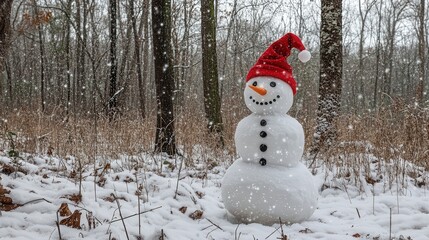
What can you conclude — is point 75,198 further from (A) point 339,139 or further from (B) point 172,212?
(A) point 339,139

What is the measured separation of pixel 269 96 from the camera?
295cm

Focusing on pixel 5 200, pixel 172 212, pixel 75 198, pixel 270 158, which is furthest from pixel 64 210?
pixel 270 158

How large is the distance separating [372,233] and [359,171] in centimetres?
177

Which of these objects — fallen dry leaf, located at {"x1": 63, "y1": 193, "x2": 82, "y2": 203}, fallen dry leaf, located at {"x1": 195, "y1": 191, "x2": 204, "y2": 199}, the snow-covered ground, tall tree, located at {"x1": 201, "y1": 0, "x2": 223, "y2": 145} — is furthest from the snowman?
tall tree, located at {"x1": 201, "y1": 0, "x2": 223, "y2": 145}

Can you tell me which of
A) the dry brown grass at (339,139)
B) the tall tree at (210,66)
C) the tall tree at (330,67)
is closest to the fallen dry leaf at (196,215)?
the dry brown grass at (339,139)

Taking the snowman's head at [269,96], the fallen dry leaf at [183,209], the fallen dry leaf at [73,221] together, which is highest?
the snowman's head at [269,96]

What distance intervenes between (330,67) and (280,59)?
2819 mm

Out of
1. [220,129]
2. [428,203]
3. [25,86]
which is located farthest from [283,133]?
[25,86]

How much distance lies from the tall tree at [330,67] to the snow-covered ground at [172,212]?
162cm

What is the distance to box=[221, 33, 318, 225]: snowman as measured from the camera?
9.14 ft

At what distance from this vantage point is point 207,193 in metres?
3.80

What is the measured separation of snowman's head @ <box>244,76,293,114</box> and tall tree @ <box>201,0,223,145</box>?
361 cm

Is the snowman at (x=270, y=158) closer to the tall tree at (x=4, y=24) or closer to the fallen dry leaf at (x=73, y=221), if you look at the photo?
the fallen dry leaf at (x=73, y=221)

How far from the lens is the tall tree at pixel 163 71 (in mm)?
4965
